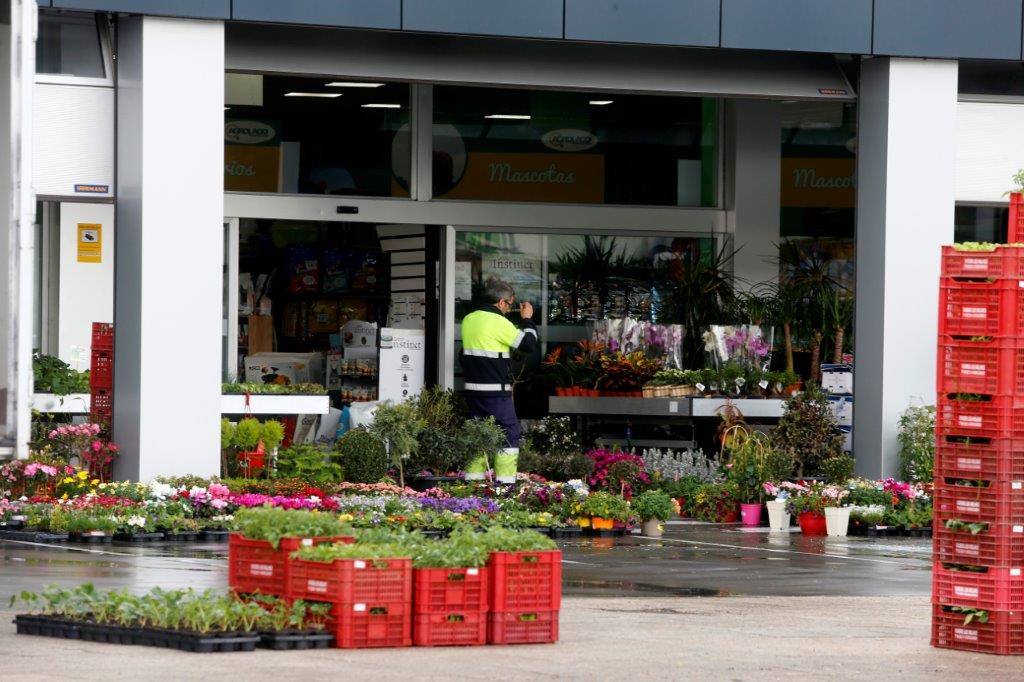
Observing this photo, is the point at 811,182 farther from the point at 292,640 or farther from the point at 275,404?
the point at 292,640

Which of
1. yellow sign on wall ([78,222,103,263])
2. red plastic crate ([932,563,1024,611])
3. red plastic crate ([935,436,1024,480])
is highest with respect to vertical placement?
yellow sign on wall ([78,222,103,263])

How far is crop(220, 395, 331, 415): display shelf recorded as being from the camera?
66.3 feet

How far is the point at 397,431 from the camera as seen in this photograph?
19781mm

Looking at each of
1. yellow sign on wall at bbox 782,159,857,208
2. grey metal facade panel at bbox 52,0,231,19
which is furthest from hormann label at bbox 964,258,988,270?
yellow sign on wall at bbox 782,159,857,208

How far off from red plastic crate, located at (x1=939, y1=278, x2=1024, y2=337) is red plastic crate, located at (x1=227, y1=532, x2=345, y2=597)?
392cm

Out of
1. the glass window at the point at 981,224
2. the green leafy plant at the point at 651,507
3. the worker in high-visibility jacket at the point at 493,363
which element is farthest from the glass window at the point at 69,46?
the glass window at the point at 981,224

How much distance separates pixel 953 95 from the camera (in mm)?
20438

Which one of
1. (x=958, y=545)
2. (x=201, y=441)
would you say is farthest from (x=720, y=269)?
(x=958, y=545)

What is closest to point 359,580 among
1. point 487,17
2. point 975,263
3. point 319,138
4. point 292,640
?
point 292,640

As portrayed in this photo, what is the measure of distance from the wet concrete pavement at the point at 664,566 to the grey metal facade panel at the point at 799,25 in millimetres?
5330

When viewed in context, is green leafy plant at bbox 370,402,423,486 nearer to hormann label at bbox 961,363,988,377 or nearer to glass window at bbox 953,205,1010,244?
glass window at bbox 953,205,1010,244

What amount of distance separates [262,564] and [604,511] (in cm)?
730

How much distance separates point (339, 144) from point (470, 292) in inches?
107

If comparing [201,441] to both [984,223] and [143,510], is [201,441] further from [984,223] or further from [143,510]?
[984,223]
